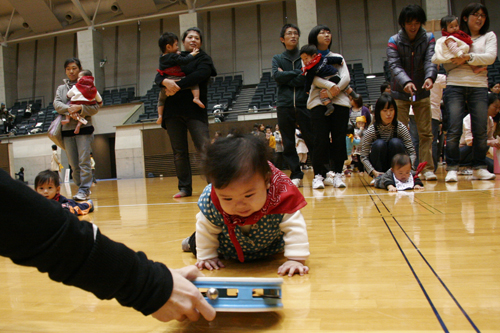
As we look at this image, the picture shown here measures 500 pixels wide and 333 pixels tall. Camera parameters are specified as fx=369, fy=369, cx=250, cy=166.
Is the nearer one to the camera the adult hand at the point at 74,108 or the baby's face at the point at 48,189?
the baby's face at the point at 48,189

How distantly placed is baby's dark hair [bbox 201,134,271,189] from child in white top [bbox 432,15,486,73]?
112 inches

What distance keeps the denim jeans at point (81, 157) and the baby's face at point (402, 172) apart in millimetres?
2762

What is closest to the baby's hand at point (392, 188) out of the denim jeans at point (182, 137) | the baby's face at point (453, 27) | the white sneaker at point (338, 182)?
the white sneaker at point (338, 182)

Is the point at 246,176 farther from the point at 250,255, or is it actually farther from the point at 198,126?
the point at 198,126

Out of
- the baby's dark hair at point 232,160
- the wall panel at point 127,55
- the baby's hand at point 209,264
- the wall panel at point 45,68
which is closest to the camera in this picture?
the baby's dark hair at point 232,160

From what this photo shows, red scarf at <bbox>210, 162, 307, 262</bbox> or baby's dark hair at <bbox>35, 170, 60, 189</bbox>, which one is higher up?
baby's dark hair at <bbox>35, 170, 60, 189</bbox>

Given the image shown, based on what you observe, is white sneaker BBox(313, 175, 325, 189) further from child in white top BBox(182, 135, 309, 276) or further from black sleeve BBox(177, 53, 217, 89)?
child in white top BBox(182, 135, 309, 276)

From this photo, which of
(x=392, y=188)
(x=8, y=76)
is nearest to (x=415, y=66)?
(x=392, y=188)


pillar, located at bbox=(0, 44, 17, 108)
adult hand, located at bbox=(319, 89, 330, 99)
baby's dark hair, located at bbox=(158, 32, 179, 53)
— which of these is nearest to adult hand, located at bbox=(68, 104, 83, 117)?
baby's dark hair, located at bbox=(158, 32, 179, 53)

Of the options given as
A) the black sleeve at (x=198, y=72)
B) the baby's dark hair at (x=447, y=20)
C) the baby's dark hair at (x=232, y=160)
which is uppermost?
the baby's dark hair at (x=447, y=20)

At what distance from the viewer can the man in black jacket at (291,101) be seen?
3.55 m

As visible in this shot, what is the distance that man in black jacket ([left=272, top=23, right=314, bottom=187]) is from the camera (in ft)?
A: 11.7

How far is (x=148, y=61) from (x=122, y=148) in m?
5.69

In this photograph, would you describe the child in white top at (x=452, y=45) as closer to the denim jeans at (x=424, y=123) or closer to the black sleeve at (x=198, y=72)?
the denim jeans at (x=424, y=123)
